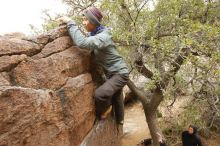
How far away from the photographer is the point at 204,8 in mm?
14719

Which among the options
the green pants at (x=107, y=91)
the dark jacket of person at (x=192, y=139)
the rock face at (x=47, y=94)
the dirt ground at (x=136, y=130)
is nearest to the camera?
the rock face at (x=47, y=94)

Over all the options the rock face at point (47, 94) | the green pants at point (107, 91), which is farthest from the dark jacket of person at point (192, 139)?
the green pants at point (107, 91)

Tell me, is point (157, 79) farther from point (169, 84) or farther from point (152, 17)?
point (152, 17)

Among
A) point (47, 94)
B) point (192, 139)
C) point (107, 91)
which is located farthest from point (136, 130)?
point (47, 94)

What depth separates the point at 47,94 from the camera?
24.8 feet

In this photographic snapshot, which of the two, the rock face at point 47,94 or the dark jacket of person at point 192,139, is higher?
the rock face at point 47,94

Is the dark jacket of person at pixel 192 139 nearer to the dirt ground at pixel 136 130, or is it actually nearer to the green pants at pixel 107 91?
the green pants at pixel 107 91

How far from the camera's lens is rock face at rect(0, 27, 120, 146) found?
22.5 feet

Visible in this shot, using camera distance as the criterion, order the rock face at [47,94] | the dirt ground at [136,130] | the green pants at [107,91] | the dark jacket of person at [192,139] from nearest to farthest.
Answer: the rock face at [47,94], the green pants at [107,91], the dark jacket of person at [192,139], the dirt ground at [136,130]

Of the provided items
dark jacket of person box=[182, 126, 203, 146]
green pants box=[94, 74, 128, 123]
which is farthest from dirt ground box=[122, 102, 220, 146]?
green pants box=[94, 74, 128, 123]

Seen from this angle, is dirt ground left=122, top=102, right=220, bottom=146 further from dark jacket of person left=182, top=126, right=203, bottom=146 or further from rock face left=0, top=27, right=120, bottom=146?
rock face left=0, top=27, right=120, bottom=146

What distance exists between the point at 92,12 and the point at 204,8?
7.54 m

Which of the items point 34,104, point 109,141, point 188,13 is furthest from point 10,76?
point 188,13

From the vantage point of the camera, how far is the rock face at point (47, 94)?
6855 millimetres
